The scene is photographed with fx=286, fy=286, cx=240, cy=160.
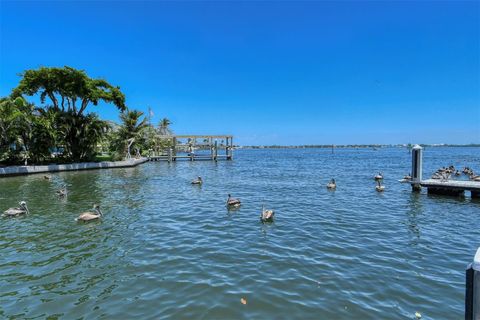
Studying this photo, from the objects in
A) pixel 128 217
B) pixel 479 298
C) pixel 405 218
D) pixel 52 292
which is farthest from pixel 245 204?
pixel 479 298

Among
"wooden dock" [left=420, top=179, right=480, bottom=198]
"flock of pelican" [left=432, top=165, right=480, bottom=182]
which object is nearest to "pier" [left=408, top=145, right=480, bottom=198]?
"wooden dock" [left=420, top=179, right=480, bottom=198]

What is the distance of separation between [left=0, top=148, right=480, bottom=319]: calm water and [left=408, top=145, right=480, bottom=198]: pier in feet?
12.3

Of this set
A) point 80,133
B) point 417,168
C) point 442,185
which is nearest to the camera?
point 442,185

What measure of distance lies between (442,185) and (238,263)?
17.1 meters

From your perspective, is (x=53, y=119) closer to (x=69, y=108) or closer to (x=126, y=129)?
(x=69, y=108)

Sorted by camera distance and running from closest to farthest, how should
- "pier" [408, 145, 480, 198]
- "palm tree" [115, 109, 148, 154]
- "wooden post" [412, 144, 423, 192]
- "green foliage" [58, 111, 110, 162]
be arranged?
"pier" [408, 145, 480, 198]
"wooden post" [412, 144, 423, 192]
"green foliage" [58, 111, 110, 162]
"palm tree" [115, 109, 148, 154]

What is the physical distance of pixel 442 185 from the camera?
730 inches

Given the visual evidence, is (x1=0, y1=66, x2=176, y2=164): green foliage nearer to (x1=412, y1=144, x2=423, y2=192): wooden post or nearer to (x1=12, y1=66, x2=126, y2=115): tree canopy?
(x1=12, y1=66, x2=126, y2=115): tree canopy

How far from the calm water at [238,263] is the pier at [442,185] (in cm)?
375

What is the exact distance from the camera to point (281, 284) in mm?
6512

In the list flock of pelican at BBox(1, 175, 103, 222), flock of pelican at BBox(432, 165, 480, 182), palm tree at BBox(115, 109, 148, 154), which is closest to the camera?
flock of pelican at BBox(1, 175, 103, 222)

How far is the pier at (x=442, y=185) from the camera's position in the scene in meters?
17.8

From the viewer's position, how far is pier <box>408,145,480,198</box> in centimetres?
1777

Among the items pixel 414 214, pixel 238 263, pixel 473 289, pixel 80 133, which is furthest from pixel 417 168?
pixel 80 133
